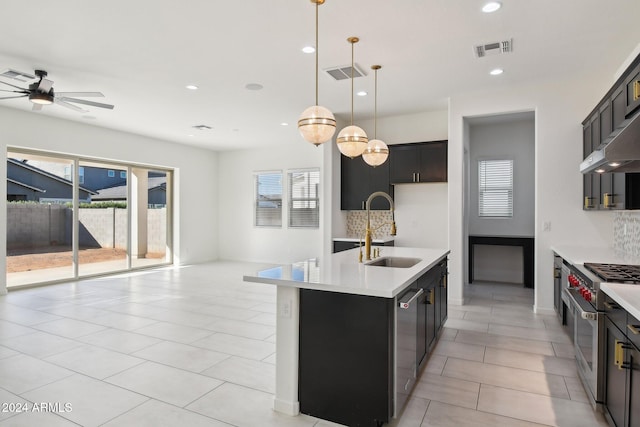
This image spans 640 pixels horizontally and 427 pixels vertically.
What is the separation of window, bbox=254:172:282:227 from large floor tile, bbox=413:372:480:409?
668cm

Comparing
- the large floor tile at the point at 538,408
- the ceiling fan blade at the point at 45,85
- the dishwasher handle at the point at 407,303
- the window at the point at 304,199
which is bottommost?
the large floor tile at the point at 538,408

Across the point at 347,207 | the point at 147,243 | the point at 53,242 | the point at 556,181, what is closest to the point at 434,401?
the point at 556,181

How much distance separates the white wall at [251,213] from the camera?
887cm

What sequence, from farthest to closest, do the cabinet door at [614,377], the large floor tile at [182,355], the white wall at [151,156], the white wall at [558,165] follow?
the white wall at [151,156] < the white wall at [558,165] < the large floor tile at [182,355] < the cabinet door at [614,377]

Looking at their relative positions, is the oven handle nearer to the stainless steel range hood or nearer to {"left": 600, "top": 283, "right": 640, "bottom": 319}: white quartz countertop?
{"left": 600, "top": 283, "right": 640, "bottom": 319}: white quartz countertop

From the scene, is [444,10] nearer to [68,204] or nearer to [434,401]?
[434,401]

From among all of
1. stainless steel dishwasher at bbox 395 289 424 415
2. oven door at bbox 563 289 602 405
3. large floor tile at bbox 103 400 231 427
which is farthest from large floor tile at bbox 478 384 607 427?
large floor tile at bbox 103 400 231 427

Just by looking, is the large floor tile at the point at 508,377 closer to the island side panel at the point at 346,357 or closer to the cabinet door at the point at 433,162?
the island side panel at the point at 346,357

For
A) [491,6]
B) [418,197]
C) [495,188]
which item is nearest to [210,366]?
[491,6]

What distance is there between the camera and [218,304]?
17.2 ft

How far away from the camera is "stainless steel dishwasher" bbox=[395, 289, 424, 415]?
7.36ft

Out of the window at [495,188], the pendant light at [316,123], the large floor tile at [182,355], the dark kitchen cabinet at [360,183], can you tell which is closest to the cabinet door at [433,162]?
the dark kitchen cabinet at [360,183]

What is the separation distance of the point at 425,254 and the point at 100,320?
3.80m

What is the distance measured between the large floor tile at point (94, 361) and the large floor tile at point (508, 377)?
266 centimetres
